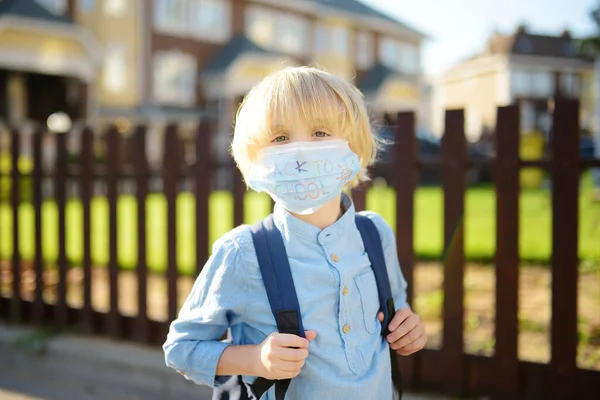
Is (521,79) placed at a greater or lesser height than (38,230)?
greater

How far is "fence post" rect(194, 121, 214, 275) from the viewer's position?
3621 millimetres

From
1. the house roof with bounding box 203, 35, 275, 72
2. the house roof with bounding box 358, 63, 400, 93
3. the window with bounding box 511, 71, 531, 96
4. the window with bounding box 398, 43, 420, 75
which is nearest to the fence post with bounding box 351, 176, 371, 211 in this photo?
the window with bounding box 511, 71, 531, 96

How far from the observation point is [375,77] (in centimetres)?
3262

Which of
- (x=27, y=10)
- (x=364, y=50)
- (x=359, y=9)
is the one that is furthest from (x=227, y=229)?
(x=359, y=9)

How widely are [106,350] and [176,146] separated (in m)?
1.34

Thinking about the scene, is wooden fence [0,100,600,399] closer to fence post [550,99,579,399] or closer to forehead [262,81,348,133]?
fence post [550,99,579,399]

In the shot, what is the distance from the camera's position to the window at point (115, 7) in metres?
22.6

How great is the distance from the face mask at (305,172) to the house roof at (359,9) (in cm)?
2961

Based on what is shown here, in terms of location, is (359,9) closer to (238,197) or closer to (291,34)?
(291,34)

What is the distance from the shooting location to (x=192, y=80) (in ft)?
85.3

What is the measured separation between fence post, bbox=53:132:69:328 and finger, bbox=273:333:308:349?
310 centimetres

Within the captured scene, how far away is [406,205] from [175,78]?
23348 mm

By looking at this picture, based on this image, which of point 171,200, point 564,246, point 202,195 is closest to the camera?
point 564,246

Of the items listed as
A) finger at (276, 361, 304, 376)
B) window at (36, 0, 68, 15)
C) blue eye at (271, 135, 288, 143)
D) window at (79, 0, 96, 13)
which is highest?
window at (79, 0, 96, 13)
